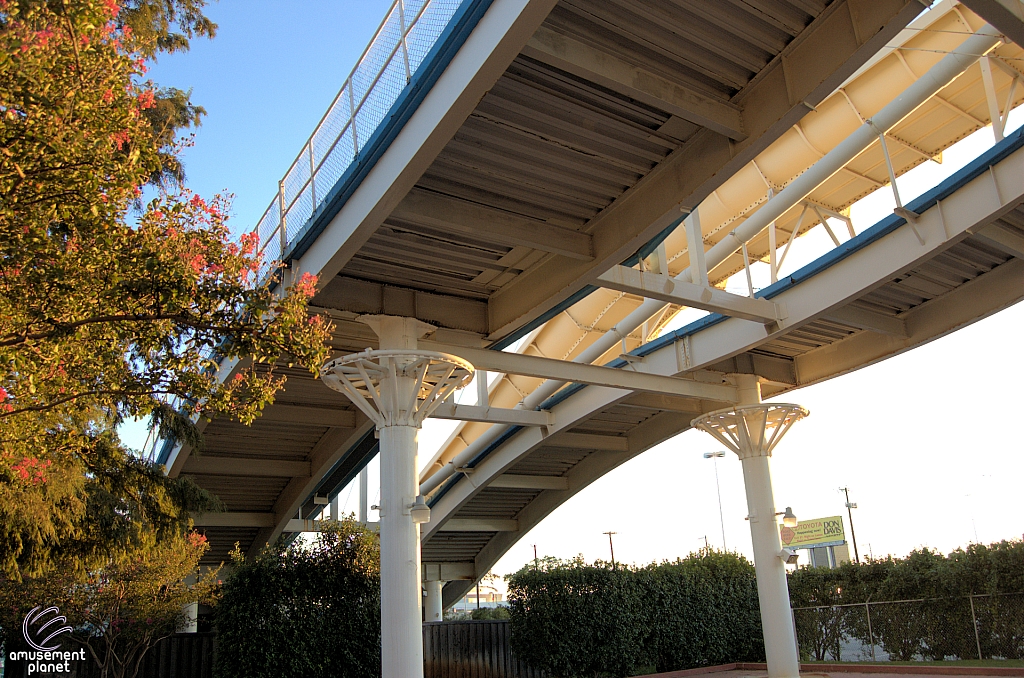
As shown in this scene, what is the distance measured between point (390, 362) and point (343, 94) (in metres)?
4.05

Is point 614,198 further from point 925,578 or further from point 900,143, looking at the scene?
point 925,578

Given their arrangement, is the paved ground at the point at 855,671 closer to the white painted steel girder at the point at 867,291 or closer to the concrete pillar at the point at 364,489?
the white painted steel girder at the point at 867,291

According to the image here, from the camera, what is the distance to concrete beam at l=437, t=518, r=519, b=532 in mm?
30812

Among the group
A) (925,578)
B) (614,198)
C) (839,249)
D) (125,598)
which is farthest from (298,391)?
(925,578)

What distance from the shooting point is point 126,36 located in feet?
20.7

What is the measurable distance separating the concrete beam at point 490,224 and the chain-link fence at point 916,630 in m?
14.0

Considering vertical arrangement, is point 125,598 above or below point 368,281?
below

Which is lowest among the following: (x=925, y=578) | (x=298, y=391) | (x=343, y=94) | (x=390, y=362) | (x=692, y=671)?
(x=692, y=671)

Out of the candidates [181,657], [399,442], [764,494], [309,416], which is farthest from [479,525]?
[399,442]

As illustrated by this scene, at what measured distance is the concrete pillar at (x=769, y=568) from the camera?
17.9 m

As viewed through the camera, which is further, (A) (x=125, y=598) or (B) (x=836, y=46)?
(A) (x=125, y=598)

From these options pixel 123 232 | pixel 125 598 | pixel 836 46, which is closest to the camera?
pixel 123 232

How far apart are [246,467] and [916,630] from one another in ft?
59.0

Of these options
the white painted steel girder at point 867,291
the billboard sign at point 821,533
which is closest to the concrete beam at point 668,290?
the white painted steel girder at point 867,291
